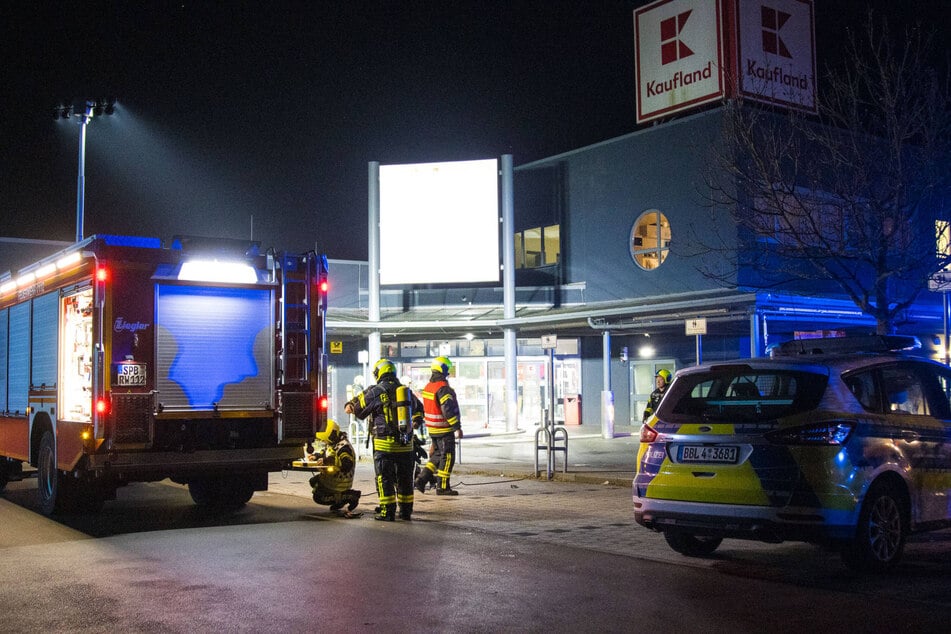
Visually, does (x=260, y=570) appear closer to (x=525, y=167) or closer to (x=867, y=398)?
(x=867, y=398)

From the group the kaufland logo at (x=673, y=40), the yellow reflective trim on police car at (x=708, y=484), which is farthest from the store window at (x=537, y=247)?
the yellow reflective trim on police car at (x=708, y=484)

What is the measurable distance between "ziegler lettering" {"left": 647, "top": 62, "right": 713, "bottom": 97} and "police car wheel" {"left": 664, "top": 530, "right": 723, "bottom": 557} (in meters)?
17.9

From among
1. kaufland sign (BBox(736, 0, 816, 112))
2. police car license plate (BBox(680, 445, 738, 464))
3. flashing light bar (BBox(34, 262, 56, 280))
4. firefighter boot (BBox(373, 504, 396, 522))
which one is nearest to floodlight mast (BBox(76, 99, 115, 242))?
flashing light bar (BBox(34, 262, 56, 280))

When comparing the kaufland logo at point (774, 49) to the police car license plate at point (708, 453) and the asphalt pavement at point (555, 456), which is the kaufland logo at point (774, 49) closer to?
the asphalt pavement at point (555, 456)

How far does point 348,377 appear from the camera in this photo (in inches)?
1243

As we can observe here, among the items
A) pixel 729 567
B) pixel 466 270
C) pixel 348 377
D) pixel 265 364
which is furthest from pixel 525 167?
pixel 729 567

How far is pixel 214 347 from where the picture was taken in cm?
1130

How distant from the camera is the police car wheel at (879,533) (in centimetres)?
752

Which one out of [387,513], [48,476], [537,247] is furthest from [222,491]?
[537,247]

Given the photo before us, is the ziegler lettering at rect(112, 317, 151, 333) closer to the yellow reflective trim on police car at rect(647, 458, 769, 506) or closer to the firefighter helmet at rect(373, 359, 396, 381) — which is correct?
the firefighter helmet at rect(373, 359, 396, 381)

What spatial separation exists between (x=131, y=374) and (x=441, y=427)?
4.92m

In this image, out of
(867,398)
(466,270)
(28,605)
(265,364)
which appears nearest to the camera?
(28,605)

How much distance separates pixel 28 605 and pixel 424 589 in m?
2.82

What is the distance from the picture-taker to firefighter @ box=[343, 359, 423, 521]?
1129cm
